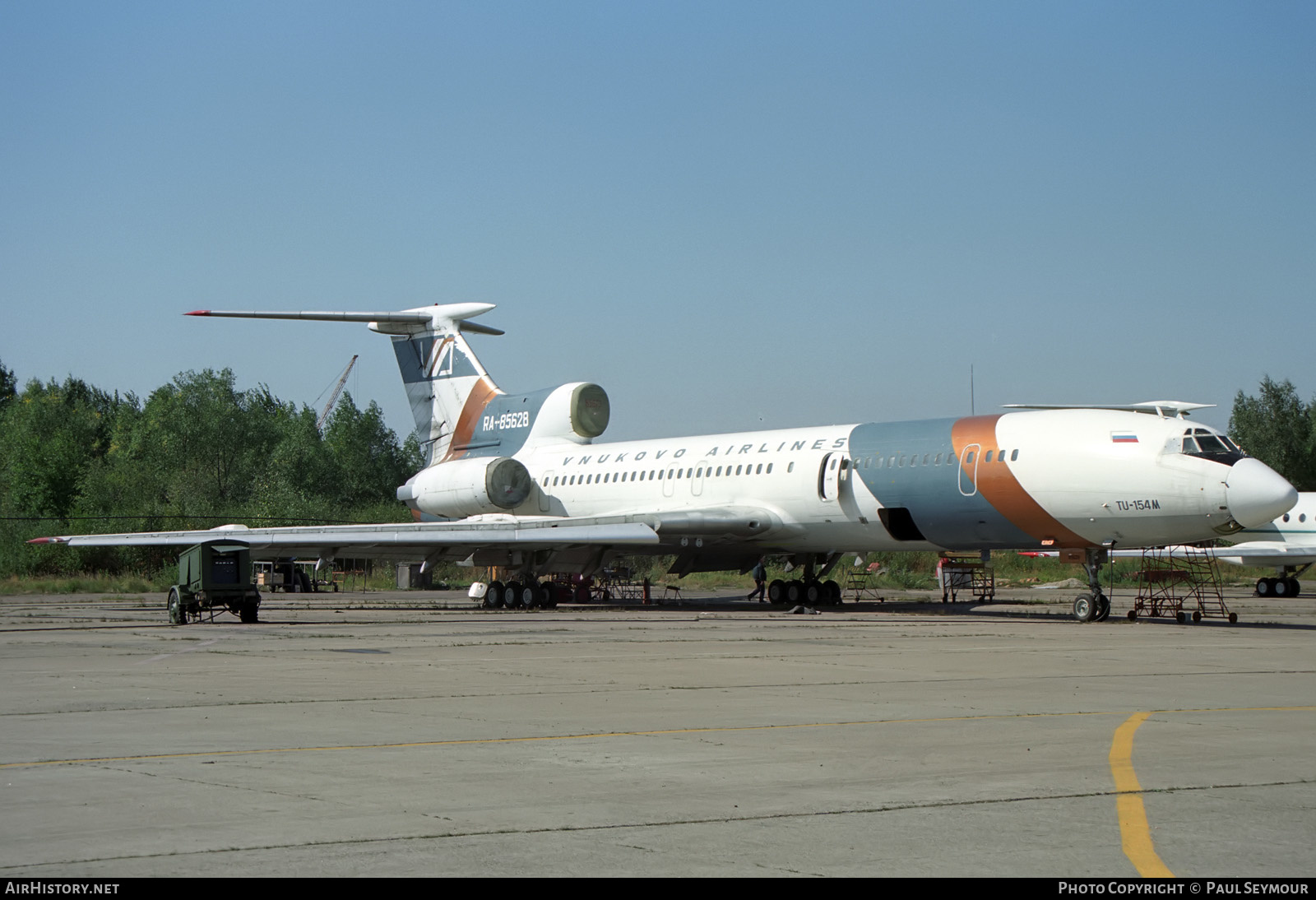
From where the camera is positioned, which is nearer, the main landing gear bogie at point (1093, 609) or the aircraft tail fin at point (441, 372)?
the main landing gear bogie at point (1093, 609)

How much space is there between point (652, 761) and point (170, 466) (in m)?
82.5

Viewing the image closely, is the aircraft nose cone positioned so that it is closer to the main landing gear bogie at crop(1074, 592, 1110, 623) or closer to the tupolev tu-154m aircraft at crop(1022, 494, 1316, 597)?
the main landing gear bogie at crop(1074, 592, 1110, 623)

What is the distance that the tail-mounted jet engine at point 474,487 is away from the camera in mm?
35750

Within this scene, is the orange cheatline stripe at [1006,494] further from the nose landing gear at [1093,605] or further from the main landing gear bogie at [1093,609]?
the main landing gear bogie at [1093,609]

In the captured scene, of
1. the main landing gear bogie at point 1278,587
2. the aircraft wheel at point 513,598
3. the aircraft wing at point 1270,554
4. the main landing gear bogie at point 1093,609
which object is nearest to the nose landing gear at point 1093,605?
the main landing gear bogie at point 1093,609

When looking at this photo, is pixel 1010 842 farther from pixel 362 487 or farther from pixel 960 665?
pixel 362 487

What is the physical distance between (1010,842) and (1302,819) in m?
1.59

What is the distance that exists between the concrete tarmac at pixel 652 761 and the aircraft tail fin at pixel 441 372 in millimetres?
23407

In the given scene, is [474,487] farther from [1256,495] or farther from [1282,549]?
[1282,549]

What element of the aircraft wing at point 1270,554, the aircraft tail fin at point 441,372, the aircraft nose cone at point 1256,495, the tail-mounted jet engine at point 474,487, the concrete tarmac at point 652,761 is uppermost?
the aircraft tail fin at point 441,372

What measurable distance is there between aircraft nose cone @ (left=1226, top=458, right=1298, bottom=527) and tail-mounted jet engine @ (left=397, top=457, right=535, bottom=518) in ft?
63.4

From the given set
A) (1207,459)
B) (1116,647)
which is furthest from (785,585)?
(1116,647)

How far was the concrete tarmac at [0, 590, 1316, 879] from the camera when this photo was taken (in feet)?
17.9

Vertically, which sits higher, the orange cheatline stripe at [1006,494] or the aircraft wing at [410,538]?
the orange cheatline stripe at [1006,494]
